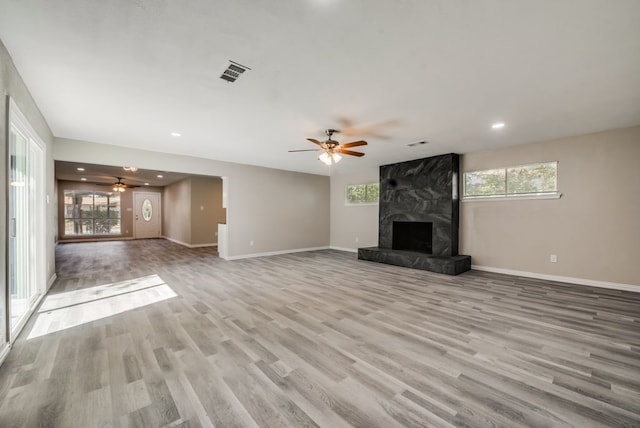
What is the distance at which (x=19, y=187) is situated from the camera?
3031mm

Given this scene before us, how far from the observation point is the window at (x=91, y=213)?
10969mm

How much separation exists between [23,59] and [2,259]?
1.81 meters

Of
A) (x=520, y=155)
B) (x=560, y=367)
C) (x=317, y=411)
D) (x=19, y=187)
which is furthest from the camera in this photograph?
(x=520, y=155)

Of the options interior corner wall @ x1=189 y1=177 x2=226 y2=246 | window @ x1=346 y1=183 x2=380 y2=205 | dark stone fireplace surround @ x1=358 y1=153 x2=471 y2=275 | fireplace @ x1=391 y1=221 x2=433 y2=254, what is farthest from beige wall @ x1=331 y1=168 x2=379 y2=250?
interior corner wall @ x1=189 y1=177 x2=226 y2=246

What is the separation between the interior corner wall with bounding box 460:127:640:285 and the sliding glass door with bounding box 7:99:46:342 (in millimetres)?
7354

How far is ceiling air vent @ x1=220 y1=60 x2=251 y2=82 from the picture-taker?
2.46 m

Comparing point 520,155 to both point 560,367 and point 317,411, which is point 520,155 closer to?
point 560,367

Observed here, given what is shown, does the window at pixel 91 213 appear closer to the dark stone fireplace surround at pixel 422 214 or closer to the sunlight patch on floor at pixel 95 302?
the sunlight patch on floor at pixel 95 302

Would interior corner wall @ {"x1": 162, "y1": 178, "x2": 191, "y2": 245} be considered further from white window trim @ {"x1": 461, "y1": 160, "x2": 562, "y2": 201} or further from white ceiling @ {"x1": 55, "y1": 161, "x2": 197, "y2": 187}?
white window trim @ {"x1": 461, "y1": 160, "x2": 562, "y2": 201}

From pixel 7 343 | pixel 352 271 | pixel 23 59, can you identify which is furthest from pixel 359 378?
pixel 23 59

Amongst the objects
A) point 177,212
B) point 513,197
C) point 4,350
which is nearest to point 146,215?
point 177,212

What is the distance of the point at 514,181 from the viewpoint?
5355 mm

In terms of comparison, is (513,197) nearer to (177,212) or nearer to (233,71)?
(233,71)

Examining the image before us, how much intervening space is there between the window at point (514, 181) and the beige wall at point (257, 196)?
4.68 m
